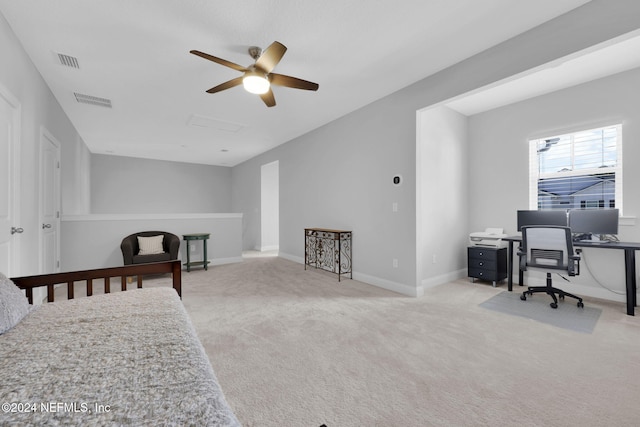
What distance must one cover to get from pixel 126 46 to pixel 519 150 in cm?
502

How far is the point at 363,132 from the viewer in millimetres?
4172

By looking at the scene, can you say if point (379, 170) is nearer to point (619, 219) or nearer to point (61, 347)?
point (619, 219)

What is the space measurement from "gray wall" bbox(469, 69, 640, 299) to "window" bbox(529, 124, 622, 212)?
97mm

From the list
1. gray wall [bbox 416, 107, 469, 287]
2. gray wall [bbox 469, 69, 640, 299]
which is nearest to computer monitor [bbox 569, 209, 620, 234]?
gray wall [bbox 469, 69, 640, 299]

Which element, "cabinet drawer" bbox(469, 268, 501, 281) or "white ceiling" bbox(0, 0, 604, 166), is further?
Result: "cabinet drawer" bbox(469, 268, 501, 281)

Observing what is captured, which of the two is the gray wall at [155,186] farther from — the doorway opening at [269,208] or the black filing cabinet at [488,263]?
the black filing cabinet at [488,263]

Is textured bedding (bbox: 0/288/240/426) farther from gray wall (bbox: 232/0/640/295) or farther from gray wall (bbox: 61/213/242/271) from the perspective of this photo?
gray wall (bbox: 61/213/242/271)

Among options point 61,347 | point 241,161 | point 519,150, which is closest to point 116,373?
point 61,347

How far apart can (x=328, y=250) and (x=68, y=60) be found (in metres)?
4.04

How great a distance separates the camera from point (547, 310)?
296 centimetres

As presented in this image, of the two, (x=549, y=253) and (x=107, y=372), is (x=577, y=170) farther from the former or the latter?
(x=107, y=372)

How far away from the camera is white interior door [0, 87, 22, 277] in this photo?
87.6 inches

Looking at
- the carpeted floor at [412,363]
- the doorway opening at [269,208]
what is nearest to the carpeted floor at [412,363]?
the carpeted floor at [412,363]

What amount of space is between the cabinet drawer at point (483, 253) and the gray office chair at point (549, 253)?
0.49 metres
